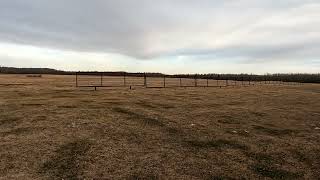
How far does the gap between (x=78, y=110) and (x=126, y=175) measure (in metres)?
13.2

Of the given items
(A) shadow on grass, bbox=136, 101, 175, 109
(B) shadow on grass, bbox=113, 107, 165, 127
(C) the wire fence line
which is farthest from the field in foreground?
(C) the wire fence line

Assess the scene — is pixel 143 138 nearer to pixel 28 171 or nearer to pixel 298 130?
pixel 28 171

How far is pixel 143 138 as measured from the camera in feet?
61.4

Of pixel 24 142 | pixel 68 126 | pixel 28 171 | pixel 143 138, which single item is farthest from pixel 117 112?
pixel 28 171

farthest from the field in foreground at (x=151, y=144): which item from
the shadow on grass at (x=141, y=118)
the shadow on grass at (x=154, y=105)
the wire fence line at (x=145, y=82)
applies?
the wire fence line at (x=145, y=82)

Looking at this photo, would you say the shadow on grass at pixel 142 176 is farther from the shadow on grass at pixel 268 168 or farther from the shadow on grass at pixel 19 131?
the shadow on grass at pixel 19 131

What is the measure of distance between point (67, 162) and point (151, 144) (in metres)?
4.33

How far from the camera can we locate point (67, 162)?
48.3ft

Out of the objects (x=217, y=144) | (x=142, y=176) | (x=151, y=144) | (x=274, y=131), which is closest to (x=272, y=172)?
(x=217, y=144)

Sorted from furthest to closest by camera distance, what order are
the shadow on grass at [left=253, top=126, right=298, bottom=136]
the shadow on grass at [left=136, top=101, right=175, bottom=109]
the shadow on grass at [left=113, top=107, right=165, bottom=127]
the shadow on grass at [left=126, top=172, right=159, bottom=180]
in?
the shadow on grass at [left=136, top=101, right=175, bottom=109] < the shadow on grass at [left=113, top=107, right=165, bottom=127] < the shadow on grass at [left=253, top=126, right=298, bottom=136] < the shadow on grass at [left=126, top=172, right=159, bottom=180]

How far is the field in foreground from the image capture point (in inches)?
557

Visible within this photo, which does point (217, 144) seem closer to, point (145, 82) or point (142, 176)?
point (142, 176)

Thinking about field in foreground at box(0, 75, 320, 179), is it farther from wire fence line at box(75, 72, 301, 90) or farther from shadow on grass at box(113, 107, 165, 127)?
wire fence line at box(75, 72, 301, 90)

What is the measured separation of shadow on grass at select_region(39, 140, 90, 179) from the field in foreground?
0.03 m
